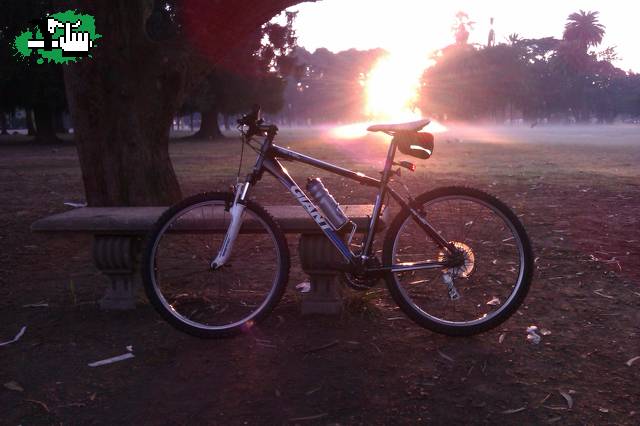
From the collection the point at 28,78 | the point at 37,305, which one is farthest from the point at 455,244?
the point at 28,78

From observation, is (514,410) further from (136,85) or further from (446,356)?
(136,85)

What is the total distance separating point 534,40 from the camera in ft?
358

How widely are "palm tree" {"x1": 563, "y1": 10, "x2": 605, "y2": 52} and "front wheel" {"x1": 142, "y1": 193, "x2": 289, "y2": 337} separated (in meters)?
127

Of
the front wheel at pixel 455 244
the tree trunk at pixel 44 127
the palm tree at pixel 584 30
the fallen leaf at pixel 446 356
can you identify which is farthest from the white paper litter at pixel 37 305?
the palm tree at pixel 584 30

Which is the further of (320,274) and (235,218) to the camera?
(320,274)

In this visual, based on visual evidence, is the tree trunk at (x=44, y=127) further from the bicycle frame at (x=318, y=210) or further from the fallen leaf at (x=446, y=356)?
the fallen leaf at (x=446, y=356)

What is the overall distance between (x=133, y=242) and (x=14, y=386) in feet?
4.38

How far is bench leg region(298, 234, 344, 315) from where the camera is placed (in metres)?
4.01

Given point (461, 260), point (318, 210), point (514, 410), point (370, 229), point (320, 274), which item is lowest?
point (514, 410)

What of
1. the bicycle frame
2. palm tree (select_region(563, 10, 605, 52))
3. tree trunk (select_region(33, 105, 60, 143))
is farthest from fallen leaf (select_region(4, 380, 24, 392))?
palm tree (select_region(563, 10, 605, 52))

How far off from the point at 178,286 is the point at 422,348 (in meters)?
2.23

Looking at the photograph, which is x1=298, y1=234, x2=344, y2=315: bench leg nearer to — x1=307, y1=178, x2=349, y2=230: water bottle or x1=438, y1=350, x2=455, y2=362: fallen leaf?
x1=307, y1=178, x2=349, y2=230: water bottle

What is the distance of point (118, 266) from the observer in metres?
4.23

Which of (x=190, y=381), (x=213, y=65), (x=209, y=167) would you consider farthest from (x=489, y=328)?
(x=209, y=167)
